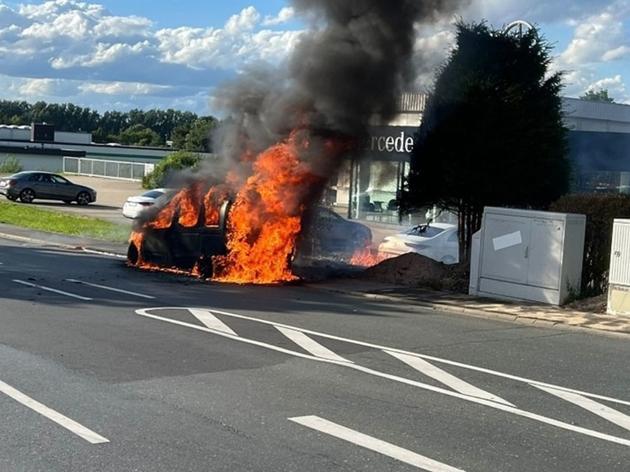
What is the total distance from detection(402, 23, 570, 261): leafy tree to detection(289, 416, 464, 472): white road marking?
990 cm

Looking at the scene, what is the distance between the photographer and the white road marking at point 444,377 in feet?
24.0

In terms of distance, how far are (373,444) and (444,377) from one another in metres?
2.40

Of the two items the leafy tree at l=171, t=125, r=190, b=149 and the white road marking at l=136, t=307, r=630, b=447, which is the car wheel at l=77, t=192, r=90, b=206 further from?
the white road marking at l=136, t=307, r=630, b=447

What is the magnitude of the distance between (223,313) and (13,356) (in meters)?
3.70

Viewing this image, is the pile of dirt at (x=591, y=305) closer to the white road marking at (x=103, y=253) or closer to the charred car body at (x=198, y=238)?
the charred car body at (x=198, y=238)

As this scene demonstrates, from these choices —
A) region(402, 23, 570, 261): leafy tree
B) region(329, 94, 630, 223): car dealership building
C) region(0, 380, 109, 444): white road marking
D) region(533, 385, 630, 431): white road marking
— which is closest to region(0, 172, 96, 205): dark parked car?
region(329, 94, 630, 223): car dealership building

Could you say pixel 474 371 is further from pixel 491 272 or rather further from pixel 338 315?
pixel 491 272

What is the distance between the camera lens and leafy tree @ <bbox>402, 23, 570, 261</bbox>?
15266mm

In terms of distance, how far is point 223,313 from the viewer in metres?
11.5

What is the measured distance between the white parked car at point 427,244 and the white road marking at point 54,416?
11807 mm

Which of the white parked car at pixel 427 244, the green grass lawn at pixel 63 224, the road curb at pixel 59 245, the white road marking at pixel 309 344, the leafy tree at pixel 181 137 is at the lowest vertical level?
the road curb at pixel 59 245

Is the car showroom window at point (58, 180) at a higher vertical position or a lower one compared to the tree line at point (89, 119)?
lower

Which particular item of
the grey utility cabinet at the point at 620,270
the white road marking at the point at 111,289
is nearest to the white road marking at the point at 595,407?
the grey utility cabinet at the point at 620,270

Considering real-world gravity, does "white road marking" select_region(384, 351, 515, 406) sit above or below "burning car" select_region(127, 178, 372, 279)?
below
